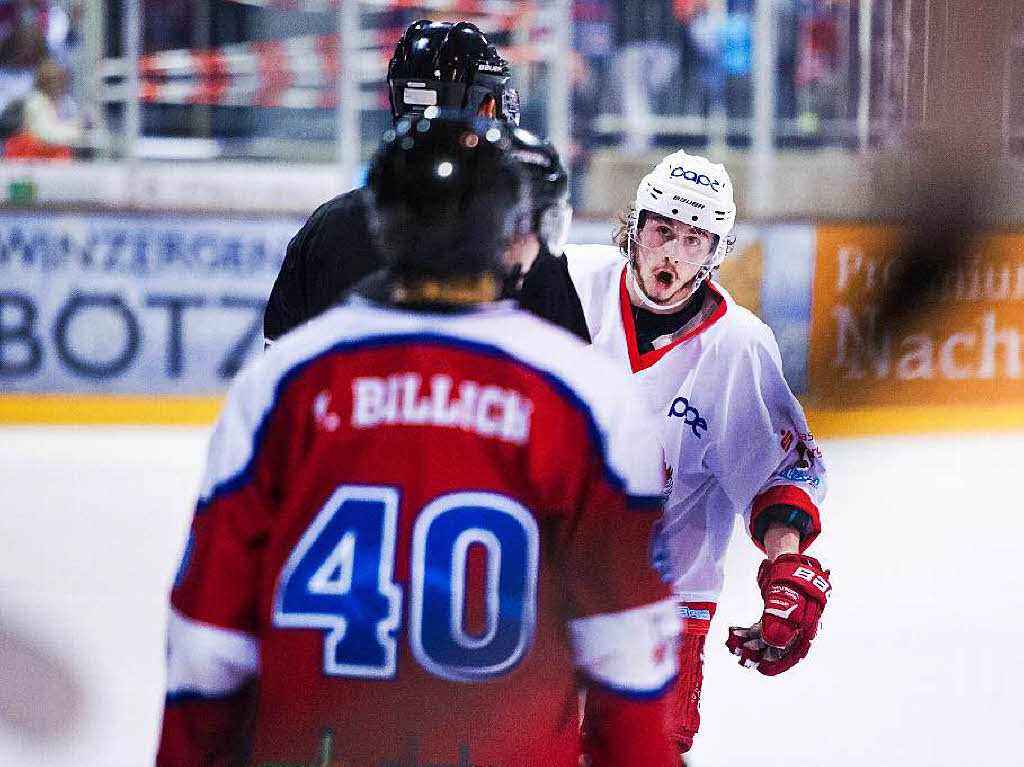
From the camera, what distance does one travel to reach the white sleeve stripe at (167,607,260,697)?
3.47 feet

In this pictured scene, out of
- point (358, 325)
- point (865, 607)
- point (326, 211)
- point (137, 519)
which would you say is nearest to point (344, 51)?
point (137, 519)

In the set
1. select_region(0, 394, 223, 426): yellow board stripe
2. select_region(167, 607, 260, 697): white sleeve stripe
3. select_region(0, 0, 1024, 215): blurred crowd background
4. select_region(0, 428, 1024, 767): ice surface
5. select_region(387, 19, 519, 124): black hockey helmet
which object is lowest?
select_region(0, 428, 1024, 767): ice surface

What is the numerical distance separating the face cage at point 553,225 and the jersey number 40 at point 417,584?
1.15ft

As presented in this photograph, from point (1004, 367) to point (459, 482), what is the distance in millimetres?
5464

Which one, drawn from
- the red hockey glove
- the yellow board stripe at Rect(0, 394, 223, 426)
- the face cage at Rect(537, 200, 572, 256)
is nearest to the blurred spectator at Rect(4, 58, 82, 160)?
the yellow board stripe at Rect(0, 394, 223, 426)

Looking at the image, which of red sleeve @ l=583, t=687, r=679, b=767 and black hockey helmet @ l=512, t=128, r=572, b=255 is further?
black hockey helmet @ l=512, t=128, r=572, b=255

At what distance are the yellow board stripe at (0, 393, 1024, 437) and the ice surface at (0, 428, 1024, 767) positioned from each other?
0.15 metres

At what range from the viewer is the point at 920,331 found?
20.2 feet

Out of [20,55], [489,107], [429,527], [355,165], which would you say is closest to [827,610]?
[489,107]

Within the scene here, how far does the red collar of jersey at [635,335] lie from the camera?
1914 millimetres

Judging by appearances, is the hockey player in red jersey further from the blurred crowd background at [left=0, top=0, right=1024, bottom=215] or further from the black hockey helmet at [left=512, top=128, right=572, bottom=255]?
the blurred crowd background at [left=0, top=0, right=1024, bottom=215]

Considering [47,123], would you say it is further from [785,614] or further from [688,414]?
[785,614]

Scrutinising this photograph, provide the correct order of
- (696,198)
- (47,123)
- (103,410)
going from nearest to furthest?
(696,198) → (103,410) → (47,123)

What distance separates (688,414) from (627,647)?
0.89m
